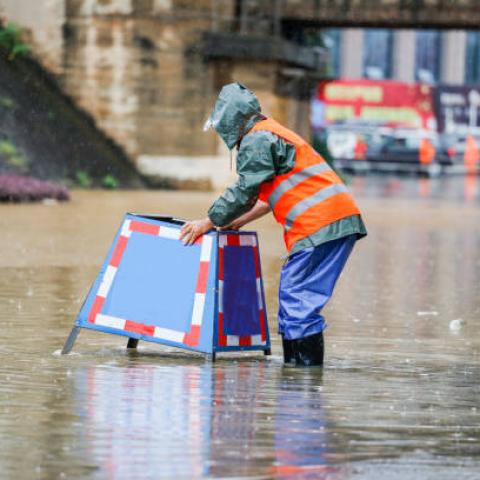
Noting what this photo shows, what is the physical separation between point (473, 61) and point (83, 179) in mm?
43160

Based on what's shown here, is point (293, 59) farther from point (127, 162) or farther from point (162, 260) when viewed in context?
point (162, 260)

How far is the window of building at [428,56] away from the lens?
75.4m

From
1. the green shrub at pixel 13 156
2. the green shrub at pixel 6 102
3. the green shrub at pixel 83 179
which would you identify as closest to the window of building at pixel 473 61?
the green shrub at pixel 6 102

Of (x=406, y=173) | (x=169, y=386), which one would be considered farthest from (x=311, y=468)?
(x=406, y=173)

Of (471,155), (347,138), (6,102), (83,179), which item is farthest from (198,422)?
(471,155)

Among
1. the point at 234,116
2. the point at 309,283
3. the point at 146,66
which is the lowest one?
the point at 146,66

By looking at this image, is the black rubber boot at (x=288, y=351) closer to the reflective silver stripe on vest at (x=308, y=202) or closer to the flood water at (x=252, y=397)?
the flood water at (x=252, y=397)

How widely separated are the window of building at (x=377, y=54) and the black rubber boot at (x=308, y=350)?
6492cm

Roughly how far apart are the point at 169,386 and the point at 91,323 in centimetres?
125

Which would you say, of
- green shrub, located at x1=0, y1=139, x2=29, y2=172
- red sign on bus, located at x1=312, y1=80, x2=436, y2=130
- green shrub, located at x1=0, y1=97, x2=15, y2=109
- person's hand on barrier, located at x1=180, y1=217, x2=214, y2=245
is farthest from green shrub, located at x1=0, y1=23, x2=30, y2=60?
person's hand on barrier, located at x1=180, y1=217, x2=214, y2=245

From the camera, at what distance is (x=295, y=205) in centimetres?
952

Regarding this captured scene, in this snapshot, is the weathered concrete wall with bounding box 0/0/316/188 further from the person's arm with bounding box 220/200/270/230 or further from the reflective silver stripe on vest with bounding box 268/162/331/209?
the reflective silver stripe on vest with bounding box 268/162/331/209

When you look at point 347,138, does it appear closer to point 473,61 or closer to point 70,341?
Answer: point 473,61

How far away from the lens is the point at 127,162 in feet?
126
